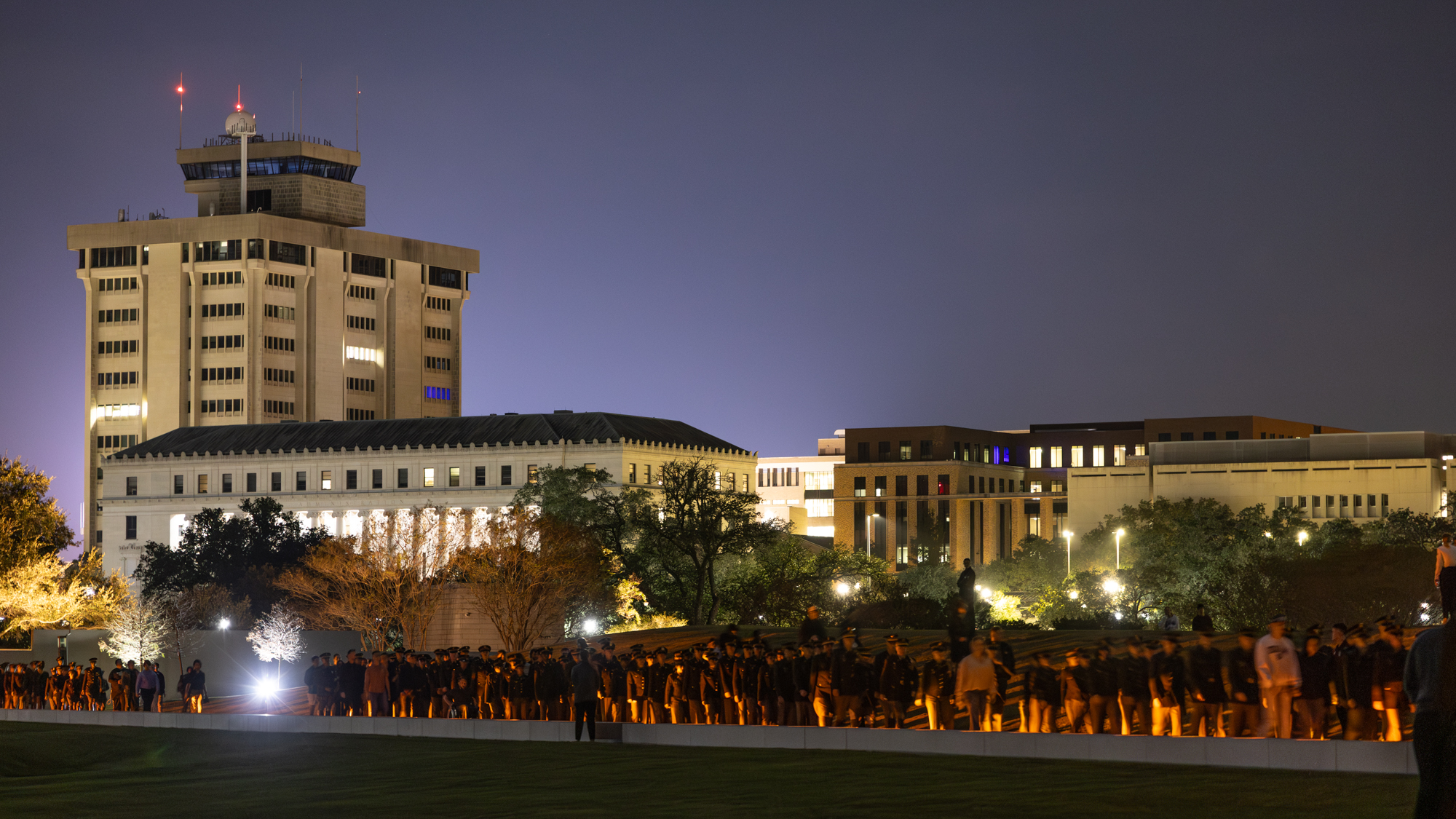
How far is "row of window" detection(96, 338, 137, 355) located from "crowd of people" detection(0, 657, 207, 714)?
133 m

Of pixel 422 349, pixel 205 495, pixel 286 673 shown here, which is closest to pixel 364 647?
pixel 286 673

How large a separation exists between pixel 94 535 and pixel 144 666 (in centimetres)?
14307

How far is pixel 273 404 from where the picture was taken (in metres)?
175

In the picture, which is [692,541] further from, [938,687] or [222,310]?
[222,310]

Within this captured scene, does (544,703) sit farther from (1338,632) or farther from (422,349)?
(422,349)

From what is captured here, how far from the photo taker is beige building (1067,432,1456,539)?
113 meters

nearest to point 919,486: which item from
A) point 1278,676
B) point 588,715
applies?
point 588,715

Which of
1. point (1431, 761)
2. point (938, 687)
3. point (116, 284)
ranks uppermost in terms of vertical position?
point (116, 284)

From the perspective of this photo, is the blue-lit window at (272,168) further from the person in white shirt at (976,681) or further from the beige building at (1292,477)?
the person in white shirt at (976,681)

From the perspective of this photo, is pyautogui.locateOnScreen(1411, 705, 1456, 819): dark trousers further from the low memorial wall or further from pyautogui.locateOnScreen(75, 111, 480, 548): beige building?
pyautogui.locateOnScreen(75, 111, 480, 548): beige building

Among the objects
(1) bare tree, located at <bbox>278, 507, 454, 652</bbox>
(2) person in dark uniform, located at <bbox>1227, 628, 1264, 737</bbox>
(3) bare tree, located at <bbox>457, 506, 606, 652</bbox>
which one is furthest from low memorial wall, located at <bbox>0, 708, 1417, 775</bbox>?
(1) bare tree, located at <bbox>278, 507, 454, 652</bbox>

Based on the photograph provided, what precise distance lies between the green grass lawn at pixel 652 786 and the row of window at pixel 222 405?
14784 centimetres

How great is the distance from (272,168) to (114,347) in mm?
25994

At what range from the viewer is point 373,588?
248 ft
